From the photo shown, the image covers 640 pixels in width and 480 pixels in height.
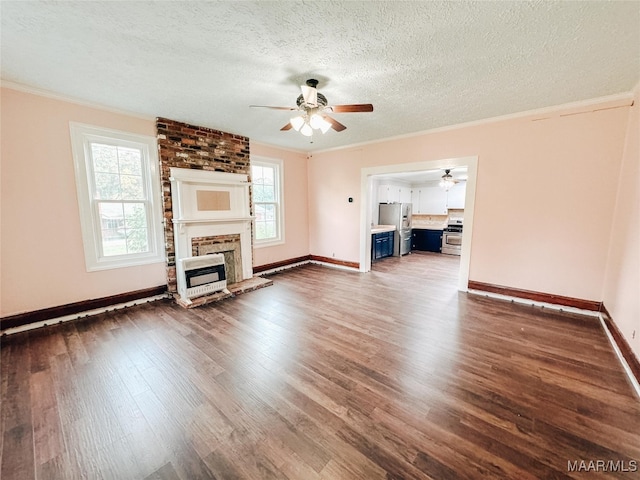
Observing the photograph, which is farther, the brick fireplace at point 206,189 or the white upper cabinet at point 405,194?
the white upper cabinet at point 405,194

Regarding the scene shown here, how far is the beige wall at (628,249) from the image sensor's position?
230 cm

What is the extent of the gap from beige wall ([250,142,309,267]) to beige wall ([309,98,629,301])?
8.65 ft

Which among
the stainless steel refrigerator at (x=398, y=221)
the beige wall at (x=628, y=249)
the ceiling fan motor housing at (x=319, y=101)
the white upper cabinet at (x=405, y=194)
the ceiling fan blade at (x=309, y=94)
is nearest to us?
the beige wall at (x=628, y=249)

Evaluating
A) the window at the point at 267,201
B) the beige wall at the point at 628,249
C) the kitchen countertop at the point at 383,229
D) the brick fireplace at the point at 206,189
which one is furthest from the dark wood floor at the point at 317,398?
the kitchen countertop at the point at 383,229

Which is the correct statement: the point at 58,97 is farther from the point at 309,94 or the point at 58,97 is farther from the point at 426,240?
the point at 426,240

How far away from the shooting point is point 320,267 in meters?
6.05

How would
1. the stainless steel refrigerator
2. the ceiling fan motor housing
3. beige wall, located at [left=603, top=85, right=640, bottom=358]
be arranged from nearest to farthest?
beige wall, located at [left=603, top=85, right=640, bottom=358] < the ceiling fan motor housing < the stainless steel refrigerator

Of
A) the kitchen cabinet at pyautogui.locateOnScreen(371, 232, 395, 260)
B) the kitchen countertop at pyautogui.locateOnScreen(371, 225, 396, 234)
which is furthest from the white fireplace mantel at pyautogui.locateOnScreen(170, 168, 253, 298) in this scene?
the kitchen cabinet at pyautogui.locateOnScreen(371, 232, 395, 260)

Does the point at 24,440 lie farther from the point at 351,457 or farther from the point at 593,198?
the point at 593,198

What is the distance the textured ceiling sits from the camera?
5.54 feet

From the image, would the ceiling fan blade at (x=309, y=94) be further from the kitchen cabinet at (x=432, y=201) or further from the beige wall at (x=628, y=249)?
the kitchen cabinet at (x=432, y=201)

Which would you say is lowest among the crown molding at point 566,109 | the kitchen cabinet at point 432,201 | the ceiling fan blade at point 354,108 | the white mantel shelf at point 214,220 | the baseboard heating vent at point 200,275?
the baseboard heating vent at point 200,275

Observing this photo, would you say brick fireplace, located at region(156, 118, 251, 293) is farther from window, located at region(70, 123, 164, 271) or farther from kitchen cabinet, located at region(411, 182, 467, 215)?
kitchen cabinet, located at region(411, 182, 467, 215)

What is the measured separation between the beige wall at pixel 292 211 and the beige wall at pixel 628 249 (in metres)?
5.16
